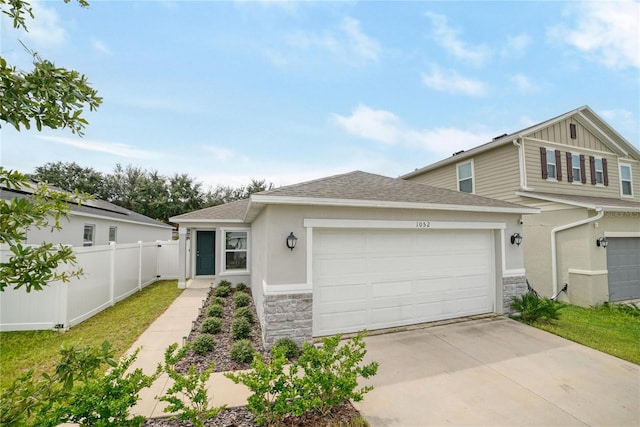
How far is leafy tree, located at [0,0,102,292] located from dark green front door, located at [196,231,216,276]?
11145mm

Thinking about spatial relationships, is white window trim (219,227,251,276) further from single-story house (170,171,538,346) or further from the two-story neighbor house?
the two-story neighbor house

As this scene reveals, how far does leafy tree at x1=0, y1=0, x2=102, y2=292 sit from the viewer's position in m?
1.60

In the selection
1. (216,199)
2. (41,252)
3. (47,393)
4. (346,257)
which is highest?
(216,199)

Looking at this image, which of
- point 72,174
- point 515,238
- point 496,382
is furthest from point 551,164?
point 72,174

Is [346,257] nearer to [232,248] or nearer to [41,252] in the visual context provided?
[41,252]

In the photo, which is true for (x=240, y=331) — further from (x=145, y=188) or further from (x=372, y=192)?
(x=145, y=188)

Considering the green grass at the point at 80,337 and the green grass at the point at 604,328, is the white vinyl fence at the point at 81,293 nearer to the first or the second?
the green grass at the point at 80,337

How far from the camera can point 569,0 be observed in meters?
7.79

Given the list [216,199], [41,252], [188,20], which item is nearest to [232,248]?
[188,20]

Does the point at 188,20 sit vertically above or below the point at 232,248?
above

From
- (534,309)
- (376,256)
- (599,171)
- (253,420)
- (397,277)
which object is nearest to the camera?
(253,420)

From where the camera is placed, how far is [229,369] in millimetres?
4523

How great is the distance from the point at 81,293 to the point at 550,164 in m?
16.2

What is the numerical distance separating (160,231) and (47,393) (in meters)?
21.1
